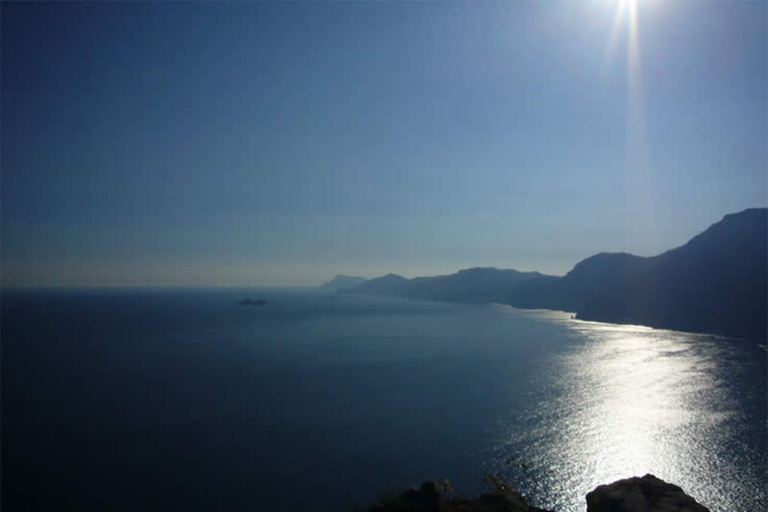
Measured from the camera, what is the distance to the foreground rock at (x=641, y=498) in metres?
12.5

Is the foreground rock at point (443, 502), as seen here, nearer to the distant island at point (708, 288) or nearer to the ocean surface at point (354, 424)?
the ocean surface at point (354, 424)

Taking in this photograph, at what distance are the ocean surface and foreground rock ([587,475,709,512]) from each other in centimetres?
1465

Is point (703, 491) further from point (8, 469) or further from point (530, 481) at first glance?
point (8, 469)

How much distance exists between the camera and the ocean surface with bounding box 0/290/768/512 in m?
28.0

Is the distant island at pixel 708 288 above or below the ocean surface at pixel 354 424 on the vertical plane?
above

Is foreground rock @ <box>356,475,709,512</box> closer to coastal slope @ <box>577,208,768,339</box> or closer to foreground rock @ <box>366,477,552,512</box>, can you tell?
foreground rock @ <box>366,477,552,512</box>

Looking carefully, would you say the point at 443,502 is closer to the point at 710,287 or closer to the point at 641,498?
the point at 641,498

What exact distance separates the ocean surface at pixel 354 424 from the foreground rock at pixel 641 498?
14.7m

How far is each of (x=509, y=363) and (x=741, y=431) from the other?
107 ft

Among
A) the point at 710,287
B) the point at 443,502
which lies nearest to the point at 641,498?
the point at 443,502

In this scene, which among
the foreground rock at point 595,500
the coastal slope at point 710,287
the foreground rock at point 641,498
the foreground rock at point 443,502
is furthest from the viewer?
the coastal slope at point 710,287

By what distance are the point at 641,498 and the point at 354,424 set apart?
96.0 ft

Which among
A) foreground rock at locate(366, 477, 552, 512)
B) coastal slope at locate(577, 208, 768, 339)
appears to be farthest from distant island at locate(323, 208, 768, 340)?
foreground rock at locate(366, 477, 552, 512)

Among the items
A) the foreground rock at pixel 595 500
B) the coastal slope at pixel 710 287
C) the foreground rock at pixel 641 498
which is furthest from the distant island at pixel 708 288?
the foreground rock at pixel 595 500
